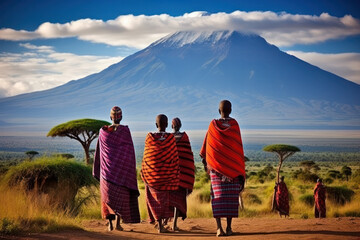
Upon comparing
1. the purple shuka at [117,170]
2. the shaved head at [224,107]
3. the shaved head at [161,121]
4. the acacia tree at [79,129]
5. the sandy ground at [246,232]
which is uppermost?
the acacia tree at [79,129]

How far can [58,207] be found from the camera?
38.3ft

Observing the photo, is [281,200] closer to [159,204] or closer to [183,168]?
[183,168]

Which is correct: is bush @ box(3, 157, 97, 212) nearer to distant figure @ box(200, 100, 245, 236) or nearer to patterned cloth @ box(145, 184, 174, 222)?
patterned cloth @ box(145, 184, 174, 222)

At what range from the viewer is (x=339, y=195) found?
21.4 meters

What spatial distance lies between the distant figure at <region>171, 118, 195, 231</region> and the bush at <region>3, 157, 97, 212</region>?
2896mm

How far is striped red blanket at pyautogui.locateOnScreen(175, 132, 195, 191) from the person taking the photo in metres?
9.85

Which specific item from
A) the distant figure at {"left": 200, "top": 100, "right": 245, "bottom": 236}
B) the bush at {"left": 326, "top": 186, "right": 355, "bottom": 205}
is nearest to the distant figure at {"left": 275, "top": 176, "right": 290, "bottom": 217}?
the bush at {"left": 326, "top": 186, "right": 355, "bottom": 205}

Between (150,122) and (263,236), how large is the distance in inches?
6976

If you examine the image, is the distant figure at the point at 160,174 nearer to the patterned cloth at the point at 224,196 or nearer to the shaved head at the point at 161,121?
the shaved head at the point at 161,121

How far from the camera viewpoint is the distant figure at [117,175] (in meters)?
9.42

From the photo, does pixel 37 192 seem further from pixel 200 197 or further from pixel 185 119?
pixel 185 119

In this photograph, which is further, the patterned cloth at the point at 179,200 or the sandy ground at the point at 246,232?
the patterned cloth at the point at 179,200

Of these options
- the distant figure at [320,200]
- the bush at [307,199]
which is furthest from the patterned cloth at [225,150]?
the bush at [307,199]

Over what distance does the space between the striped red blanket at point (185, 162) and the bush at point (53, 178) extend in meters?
2.93
